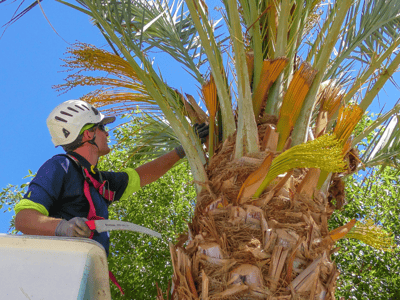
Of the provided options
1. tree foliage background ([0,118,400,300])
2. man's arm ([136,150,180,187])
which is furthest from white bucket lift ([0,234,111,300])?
tree foliage background ([0,118,400,300])

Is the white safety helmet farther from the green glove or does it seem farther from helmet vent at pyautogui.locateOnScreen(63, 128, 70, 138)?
the green glove

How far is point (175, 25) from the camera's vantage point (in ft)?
16.8

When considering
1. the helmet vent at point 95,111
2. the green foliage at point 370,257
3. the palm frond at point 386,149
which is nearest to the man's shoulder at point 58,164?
the helmet vent at point 95,111

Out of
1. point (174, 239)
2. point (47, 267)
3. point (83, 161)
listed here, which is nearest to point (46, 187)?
point (83, 161)

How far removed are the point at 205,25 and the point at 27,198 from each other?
177 cm

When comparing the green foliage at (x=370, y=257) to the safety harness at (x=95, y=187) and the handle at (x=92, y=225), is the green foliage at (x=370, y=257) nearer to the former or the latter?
the safety harness at (x=95, y=187)

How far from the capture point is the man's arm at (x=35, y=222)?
7.71ft

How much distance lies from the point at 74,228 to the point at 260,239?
108 cm

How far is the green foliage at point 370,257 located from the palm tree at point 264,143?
3.61 meters

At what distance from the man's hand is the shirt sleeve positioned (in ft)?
0.75

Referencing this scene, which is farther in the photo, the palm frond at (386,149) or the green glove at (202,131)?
the palm frond at (386,149)

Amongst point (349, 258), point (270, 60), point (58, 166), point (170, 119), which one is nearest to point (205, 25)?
point (270, 60)

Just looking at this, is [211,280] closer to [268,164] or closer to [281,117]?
[268,164]

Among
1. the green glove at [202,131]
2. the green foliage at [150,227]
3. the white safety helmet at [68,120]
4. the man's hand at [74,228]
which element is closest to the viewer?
the man's hand at [74,228]
